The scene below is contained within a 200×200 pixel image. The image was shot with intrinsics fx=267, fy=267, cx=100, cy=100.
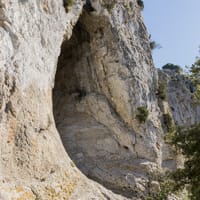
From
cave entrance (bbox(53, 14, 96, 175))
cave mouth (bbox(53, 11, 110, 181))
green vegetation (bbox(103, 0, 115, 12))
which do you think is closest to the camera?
cave mouth (bbox(53, 11, 110, 181))

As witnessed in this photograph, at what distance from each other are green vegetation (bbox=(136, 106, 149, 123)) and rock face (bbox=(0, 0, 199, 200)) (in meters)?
0.18

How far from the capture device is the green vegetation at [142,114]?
12868 millimetres

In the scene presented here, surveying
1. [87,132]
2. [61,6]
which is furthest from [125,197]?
[61,6]

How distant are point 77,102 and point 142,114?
332cm

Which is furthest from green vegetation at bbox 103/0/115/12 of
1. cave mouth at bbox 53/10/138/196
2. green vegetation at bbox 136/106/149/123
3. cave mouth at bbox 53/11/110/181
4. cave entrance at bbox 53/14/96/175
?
green vegetation at bbox 136/106/149/123

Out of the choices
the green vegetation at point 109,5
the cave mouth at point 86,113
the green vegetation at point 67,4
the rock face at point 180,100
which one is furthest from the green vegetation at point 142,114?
the rock face at point 180,100

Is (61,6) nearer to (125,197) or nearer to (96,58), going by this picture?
(96,58)

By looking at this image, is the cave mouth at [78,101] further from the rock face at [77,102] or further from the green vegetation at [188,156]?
the green vegetation at [188,156]

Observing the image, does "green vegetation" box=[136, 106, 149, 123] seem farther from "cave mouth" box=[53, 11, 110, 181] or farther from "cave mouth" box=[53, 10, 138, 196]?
"cave mouth" box=[53, 11, 110, 181]

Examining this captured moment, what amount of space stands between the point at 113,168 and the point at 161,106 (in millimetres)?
5624

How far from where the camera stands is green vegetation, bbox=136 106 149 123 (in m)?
12.9

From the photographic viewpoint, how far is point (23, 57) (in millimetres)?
7723

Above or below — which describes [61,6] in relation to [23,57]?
above

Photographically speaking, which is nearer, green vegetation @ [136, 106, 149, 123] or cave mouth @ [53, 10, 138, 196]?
cave mouth @ [53, 10, 138, 196]
